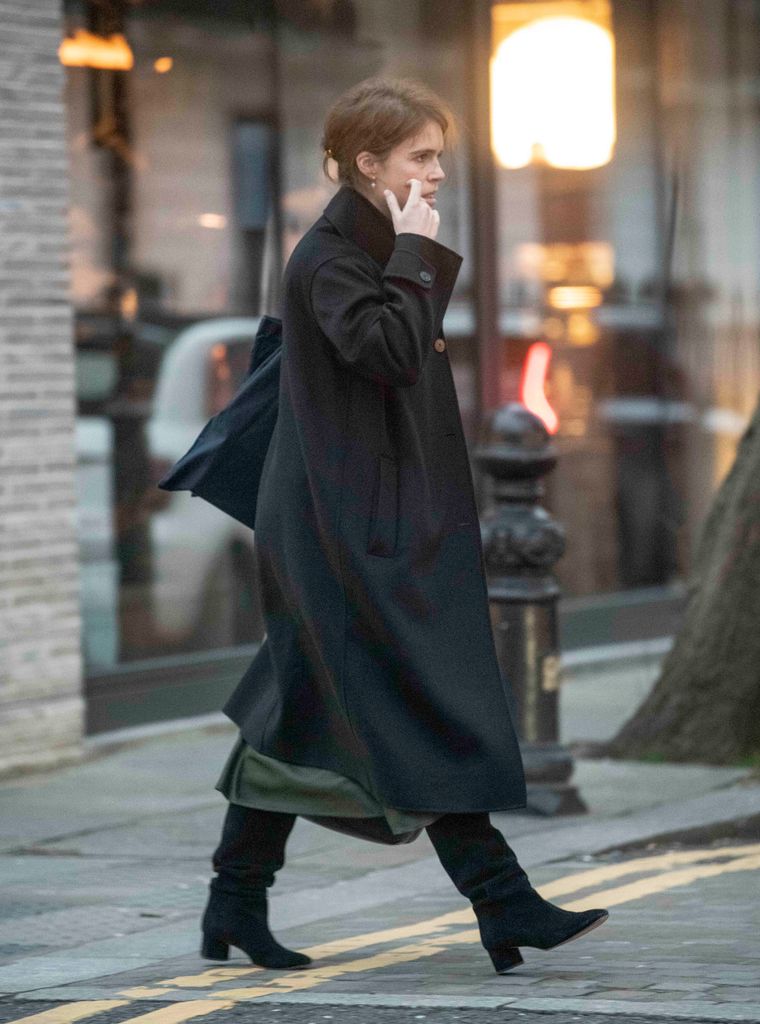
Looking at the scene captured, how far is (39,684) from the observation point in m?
8.36

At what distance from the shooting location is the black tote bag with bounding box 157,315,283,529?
15.8ft

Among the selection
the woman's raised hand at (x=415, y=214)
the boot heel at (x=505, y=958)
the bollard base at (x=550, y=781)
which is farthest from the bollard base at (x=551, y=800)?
the woman's raised hand at (x=415, y=214)

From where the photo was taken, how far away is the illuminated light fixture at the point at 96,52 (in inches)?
355

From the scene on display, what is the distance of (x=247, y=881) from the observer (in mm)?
4727

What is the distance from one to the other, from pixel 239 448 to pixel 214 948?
3.58 feet

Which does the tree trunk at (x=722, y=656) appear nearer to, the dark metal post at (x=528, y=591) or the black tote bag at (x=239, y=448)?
the dark metal post at (x=528, y=591)

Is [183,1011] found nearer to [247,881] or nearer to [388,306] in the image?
[247,881]

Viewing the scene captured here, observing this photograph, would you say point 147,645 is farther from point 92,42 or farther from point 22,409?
point 92,42

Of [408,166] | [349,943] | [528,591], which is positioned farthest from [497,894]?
[528,591]

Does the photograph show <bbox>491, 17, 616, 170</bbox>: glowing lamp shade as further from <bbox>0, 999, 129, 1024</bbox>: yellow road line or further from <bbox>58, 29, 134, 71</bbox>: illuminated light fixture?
<bbox>0, 999, 129, 1024</bbox>: yellow road line

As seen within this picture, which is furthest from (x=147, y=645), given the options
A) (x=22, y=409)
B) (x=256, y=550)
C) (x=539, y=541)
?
(x=256, y=550)

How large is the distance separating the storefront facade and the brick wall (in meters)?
0.56

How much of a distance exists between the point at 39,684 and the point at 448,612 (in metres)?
4.13

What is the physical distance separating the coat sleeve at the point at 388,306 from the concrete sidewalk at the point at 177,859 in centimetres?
127
